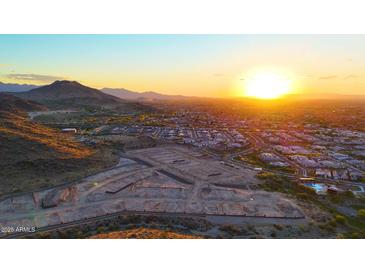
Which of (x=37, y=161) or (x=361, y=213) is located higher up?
(x=37, y=161)

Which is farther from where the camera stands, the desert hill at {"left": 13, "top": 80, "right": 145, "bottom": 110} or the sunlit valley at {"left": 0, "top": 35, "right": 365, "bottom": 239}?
the desert hill at {"left": 13, "top": 80, "right": 145, "bottom": 110}

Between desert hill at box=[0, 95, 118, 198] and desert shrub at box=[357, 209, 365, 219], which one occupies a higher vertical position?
desert hill at box=[0, 95, 118, 198]

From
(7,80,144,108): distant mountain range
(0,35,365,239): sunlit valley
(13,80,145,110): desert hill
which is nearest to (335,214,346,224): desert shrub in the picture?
(0,35,365,239): sunlit valley

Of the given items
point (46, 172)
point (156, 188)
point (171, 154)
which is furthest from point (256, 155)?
point (46, 172)

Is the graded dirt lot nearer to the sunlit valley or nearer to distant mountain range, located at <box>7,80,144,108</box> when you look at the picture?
the sunlit valley

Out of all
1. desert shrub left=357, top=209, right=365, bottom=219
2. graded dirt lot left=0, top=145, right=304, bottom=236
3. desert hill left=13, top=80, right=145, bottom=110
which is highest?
desert hill left=13, top=80, right=145, bottom=110

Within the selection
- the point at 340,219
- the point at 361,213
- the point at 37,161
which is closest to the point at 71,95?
the point at 37,161

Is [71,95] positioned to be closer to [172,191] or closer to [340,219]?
[172,191]

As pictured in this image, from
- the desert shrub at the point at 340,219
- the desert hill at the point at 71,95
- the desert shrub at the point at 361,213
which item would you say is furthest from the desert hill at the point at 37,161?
the desert hill at the point at 71,95
